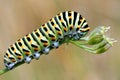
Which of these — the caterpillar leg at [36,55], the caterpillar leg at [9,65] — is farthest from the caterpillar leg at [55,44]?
the caterpillar leg at [9,65]

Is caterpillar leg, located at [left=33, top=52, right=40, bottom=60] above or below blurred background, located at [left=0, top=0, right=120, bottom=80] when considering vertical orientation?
below

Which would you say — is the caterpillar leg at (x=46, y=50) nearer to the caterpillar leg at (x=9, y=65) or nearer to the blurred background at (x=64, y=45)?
the caterpillar leg at (x=9, y=65)

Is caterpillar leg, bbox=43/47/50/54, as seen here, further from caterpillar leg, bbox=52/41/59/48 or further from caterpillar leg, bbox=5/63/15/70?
caterpillar leg, bbox=5/63/15/70

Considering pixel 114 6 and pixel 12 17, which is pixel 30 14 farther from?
pixel 114 6

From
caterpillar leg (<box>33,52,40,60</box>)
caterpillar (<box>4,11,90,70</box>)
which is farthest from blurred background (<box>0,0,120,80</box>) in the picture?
caterpillar leg (<box>33,52,40,60</box>)

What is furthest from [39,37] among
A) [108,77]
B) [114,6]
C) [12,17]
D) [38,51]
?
[114,6]
